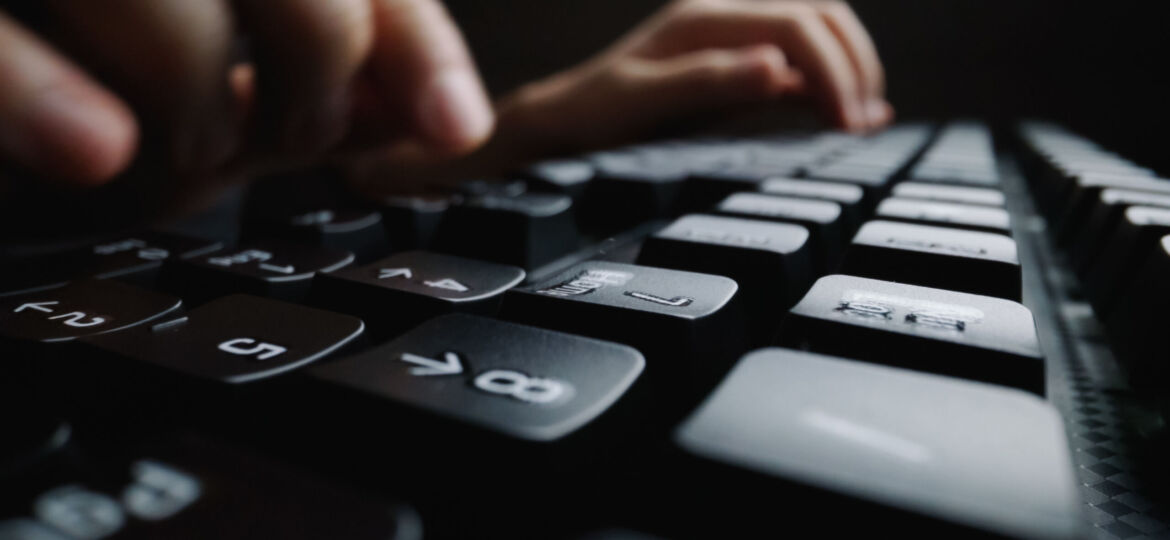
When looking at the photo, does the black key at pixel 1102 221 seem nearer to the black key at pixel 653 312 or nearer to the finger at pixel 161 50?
the black key at pixel 653 312

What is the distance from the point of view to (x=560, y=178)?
573 mm

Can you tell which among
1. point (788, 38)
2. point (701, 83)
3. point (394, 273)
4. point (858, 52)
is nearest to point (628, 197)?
point (394, 273)

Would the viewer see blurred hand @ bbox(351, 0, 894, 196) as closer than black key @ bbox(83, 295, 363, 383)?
No

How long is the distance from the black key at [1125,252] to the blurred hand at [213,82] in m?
0.51

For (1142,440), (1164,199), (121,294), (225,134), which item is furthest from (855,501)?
(225,134)

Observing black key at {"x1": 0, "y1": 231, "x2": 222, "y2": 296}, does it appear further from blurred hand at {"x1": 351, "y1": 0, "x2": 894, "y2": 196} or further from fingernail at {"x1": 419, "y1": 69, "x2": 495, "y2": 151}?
blurred hand at {"x1": 351, "y1": 0, "x2": 894, "y2": 196}

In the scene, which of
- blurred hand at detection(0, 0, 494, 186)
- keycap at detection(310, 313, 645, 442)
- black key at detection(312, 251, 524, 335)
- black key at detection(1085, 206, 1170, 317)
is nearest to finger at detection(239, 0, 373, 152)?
blurred hand at detection(0, 0, 494, 186)

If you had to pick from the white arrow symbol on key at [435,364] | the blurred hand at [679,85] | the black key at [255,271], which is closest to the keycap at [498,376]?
the white arrow symbol on key at [435,364]

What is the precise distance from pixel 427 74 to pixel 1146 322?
59cm

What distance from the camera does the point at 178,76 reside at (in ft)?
1.66

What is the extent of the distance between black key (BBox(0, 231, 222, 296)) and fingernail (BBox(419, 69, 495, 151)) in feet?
0.99

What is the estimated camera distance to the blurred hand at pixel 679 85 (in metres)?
1.12

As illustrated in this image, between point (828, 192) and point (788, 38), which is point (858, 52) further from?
point (828, 192)

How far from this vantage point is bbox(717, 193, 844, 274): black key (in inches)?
16.5
